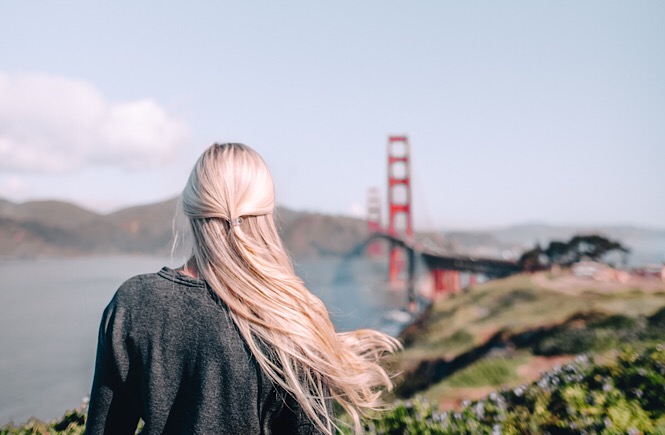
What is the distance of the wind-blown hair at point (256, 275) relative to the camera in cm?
154

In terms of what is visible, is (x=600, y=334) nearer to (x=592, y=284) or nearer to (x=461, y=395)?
(x=461, y=395)

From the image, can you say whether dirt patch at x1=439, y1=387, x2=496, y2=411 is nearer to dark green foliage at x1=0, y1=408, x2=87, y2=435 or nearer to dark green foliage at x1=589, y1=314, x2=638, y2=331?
dark green foliage at x1=589, y1=314, x2=638, y2=331

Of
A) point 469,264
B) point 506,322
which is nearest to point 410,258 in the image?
point 469,264

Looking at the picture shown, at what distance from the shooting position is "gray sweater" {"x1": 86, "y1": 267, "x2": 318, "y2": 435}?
1.46 meters

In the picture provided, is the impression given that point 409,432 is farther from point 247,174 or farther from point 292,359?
point 247,174

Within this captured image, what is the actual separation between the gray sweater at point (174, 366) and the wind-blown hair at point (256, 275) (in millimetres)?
51

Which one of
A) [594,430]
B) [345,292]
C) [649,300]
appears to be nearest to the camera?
[594,430]

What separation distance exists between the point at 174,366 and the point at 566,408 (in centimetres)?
281

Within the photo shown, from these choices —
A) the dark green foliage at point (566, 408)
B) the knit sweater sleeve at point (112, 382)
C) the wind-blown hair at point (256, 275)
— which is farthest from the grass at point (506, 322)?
the knit sweater sleeve at point (112, 382)

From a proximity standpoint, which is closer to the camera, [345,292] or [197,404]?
[197,404]

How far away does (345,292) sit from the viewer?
4353 cm

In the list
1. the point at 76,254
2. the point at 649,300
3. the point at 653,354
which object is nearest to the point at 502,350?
the point at 649,300

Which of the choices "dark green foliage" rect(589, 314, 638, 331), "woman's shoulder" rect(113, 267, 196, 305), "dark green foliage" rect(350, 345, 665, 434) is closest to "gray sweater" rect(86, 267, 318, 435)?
"woman's shoulder" rect(113, 267, 196, 305)

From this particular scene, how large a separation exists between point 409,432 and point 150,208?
62514 mm
